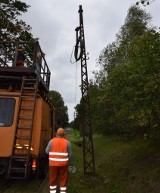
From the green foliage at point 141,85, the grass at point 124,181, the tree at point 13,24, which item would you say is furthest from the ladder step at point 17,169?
the tree at point 13,24

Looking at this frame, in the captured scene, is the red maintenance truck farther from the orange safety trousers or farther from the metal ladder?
the orange safety trousers

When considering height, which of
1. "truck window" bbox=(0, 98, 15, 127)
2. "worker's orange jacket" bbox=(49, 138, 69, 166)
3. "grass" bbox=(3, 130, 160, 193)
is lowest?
"grass" bbox=(3, 130, 160, 193)

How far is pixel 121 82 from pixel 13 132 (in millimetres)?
5522

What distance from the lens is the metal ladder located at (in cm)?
1043

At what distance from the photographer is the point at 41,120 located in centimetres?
1132

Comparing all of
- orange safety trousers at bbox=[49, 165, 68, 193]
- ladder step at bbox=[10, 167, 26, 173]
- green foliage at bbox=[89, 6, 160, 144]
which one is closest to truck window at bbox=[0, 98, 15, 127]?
ladder step at bbox=[10, 167, 26, 173]

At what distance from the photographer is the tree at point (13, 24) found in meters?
25.1

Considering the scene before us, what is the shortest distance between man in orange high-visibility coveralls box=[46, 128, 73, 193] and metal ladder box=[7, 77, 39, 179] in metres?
1.63

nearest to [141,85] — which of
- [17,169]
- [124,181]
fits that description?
[124,181]

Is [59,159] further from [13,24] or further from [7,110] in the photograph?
[13,24]

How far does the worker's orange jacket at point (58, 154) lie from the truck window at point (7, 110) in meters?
2.79

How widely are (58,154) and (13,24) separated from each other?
1862 centimetres

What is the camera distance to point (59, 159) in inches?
349

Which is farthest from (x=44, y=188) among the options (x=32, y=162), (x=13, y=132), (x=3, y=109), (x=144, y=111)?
(x=144, y=111)
